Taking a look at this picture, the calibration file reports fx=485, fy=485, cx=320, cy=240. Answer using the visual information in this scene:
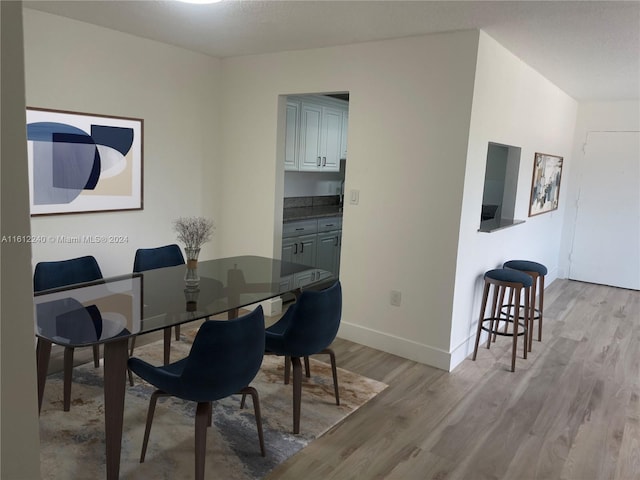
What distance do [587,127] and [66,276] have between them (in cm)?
624

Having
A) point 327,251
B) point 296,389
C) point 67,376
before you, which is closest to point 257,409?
point 296,389

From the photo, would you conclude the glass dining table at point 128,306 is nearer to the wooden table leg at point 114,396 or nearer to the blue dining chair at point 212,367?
the wooden table leg at point 114,396

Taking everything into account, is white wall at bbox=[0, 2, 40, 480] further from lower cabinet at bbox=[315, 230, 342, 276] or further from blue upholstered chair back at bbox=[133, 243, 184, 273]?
lower cabinet at bbox=[315, 230, 342, 276]

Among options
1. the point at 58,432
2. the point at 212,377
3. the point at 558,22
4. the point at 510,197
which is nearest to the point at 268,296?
the point at 212,377

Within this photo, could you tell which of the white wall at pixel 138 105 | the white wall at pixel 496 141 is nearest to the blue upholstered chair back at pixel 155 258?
the white wall at pixel 138 105

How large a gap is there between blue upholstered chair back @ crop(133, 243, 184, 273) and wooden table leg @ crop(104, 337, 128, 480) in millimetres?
1327

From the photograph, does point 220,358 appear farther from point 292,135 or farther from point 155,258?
point 292,135

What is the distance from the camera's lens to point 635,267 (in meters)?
6.25

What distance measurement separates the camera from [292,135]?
4.99m

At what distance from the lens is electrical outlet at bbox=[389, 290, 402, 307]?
379cm

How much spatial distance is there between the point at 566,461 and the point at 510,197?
2.57 metres

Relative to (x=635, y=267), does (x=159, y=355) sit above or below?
below

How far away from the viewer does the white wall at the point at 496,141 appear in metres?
3.45

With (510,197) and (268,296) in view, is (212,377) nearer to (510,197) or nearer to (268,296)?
(268,296)
